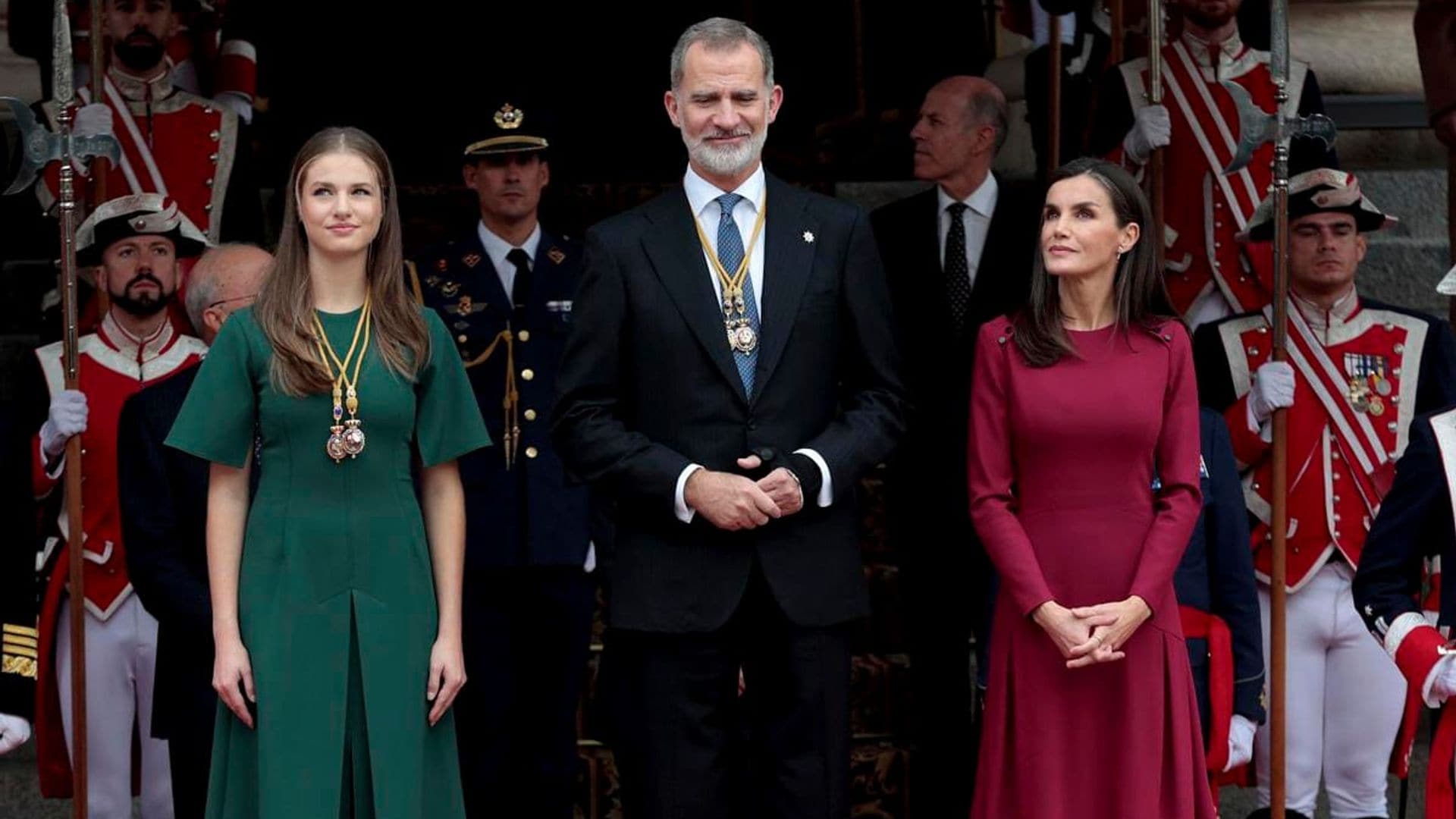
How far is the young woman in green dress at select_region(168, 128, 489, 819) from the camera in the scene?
4988mm

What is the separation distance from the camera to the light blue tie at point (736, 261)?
5266 millimetres

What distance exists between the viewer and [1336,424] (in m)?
6.79

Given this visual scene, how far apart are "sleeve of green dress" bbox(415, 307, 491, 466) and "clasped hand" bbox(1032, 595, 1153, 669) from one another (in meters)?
1.17

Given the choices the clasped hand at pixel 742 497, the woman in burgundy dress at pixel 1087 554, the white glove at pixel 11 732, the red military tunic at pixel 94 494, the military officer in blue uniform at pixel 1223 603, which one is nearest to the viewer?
the clasped hand at pixel 742 497

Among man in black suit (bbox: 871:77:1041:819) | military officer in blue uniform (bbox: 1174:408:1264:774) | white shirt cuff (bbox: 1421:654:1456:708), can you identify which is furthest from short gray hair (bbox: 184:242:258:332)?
white shirt cuff (bbox: 1421:654:1456:708)

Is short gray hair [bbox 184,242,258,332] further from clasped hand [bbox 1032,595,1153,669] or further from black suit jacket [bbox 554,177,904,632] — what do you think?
clasped hand [bbox 1032,595,1153,669]

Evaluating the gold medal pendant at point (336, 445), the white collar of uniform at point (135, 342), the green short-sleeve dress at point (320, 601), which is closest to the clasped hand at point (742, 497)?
the green short-sleeve dress at point (320, 601)

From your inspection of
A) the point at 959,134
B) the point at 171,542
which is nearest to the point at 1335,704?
the point at 959,134

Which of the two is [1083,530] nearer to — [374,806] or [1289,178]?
[374,806]

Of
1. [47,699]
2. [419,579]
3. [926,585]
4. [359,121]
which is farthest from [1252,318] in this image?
[359,121]

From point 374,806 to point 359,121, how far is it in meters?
5.82

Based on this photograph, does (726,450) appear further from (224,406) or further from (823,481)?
(224,406)

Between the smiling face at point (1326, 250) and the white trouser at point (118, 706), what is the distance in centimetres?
302

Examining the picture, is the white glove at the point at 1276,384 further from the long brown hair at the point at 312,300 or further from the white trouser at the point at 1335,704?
the long brown hair at the point at 312,300
